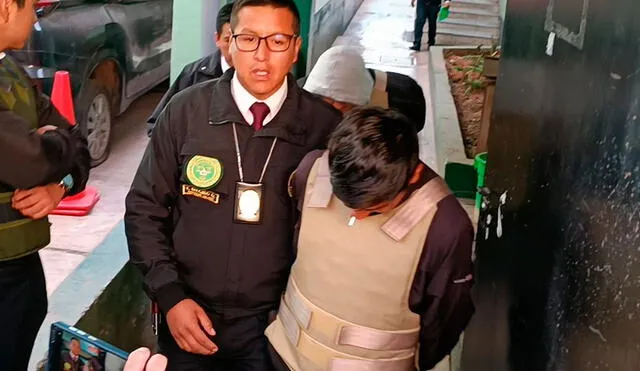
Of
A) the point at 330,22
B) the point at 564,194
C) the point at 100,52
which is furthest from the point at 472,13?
the point at 564,194

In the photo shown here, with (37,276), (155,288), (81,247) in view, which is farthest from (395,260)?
(81,247)

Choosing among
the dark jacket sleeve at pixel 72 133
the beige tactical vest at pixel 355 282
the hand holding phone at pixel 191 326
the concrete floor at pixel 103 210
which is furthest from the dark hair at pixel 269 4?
the concrete floor at pixel 103 210

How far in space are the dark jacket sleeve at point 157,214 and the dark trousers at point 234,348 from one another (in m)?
0.18

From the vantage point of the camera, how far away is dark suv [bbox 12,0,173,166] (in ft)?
17.0

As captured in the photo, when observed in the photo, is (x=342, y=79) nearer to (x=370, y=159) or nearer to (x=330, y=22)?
(x=370, y=159)

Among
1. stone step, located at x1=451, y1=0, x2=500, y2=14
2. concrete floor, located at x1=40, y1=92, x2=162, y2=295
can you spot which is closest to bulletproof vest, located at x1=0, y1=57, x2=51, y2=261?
concrete floor, located at x1=40, y1=92, x2=162, y2=295

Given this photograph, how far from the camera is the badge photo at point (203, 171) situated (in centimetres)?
225

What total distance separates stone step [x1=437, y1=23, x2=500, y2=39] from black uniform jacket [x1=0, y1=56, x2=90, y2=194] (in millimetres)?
10959

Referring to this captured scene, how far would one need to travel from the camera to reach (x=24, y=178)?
1976 millimetres

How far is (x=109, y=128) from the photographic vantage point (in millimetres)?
6281

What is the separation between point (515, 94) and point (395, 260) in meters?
0.72

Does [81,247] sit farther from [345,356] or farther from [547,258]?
[547,258]

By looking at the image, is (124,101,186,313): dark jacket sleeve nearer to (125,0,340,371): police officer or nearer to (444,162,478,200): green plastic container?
(125,0,340,371): police officer

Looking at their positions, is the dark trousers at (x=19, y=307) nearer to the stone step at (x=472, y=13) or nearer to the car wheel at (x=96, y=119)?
the car wheel at (x=96, y=119)
